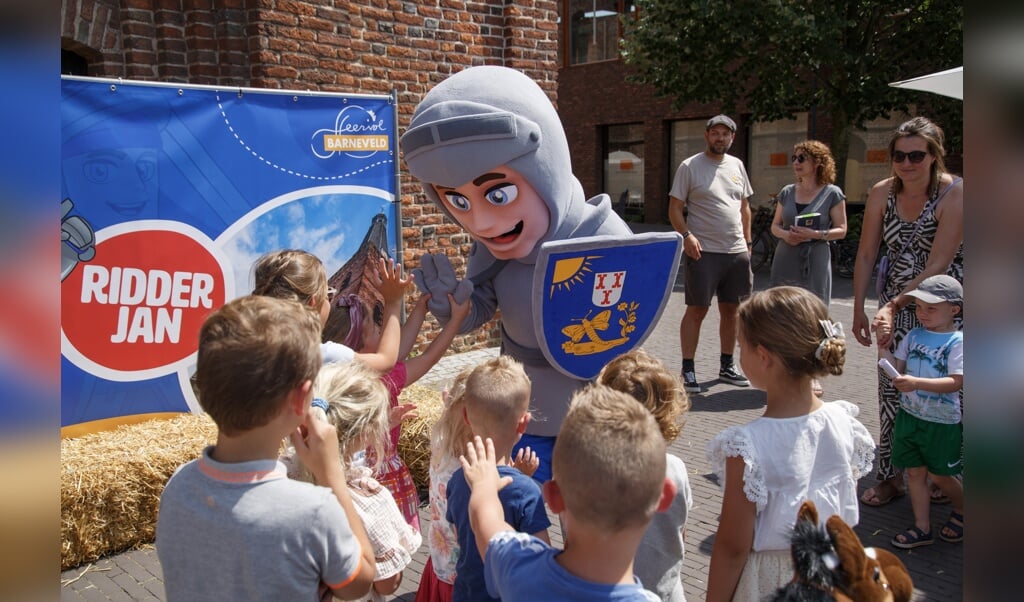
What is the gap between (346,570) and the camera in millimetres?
1713

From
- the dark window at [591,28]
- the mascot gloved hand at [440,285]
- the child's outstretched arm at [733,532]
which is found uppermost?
the dark window at [591,28]

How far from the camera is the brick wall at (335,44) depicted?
5820 mm

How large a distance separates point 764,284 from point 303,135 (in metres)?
9.71

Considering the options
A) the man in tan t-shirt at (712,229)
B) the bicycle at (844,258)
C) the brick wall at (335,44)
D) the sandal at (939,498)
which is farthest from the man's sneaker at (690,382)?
→ the bicycle at (844,258)

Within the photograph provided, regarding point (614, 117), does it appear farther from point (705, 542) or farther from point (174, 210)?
point (705, 542)

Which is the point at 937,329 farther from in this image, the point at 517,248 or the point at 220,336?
the point at 220,336

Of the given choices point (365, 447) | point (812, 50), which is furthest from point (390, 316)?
point (812, 50)

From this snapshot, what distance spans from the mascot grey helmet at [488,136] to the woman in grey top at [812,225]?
314 centimetres

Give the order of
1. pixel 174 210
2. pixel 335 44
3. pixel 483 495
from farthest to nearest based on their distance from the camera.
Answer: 1. pixel 335 44
2. pixel 174 210
3. pixel 483 495

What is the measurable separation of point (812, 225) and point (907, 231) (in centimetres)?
186

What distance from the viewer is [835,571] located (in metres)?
1.64

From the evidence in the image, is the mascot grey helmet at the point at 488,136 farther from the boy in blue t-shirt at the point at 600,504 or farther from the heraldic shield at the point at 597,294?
the boy in blue t-shirt at the point at 600,504
